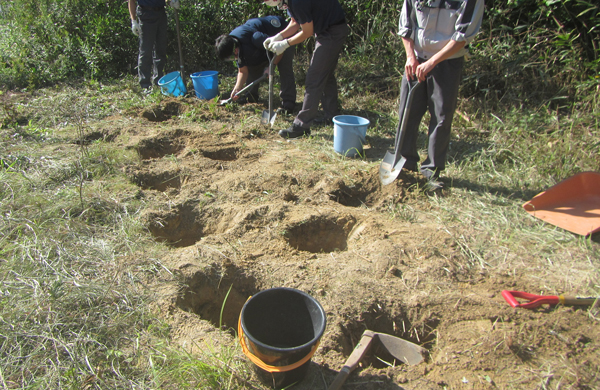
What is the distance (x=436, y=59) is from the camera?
281 centimetres

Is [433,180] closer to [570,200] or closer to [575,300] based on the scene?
[570,200]

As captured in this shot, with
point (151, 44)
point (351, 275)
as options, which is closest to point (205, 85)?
point (151, 44)

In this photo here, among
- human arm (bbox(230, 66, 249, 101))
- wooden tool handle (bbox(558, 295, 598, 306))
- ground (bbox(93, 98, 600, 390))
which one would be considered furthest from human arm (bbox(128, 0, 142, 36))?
wooden tool handle (bbox(558, 295, 598, 306))

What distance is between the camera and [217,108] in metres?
5.14

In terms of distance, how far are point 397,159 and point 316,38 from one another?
69.7 inches

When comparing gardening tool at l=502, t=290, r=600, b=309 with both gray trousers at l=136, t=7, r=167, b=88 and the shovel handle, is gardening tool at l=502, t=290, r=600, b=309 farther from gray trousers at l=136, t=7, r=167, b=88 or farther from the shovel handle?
gray trousers at l=136, t=7, r=167, b=88

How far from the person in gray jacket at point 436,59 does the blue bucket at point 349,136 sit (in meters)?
0.58

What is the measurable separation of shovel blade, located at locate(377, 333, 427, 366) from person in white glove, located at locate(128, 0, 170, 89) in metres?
5.35

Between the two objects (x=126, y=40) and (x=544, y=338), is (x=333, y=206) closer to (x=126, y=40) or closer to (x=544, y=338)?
(x=544, y=338)

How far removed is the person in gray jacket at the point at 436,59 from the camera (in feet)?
8.97

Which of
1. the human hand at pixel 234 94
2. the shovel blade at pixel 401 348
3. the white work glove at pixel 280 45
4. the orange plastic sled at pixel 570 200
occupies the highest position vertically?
the white work glove at pixel 280 45

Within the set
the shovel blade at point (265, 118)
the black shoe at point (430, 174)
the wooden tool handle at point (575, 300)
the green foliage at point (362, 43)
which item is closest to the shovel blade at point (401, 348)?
the wooden tool handle at point (575, 300)

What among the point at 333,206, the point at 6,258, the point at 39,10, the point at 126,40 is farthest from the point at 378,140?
the point at 39,10

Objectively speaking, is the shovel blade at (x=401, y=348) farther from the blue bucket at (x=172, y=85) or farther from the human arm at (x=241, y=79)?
the blue bucket at (x=172, y=85)
